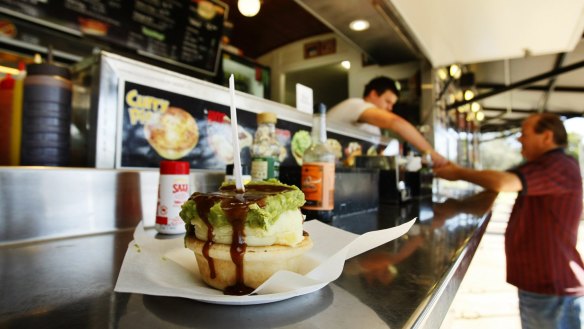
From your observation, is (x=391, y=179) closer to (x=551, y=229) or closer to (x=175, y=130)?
(x=551, y=229)

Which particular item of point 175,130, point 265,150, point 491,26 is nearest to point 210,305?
point 265,150

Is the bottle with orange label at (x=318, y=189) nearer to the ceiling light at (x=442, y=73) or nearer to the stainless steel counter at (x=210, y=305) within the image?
the stainless steel counter at (x=210, y=305)

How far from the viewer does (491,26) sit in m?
3.22

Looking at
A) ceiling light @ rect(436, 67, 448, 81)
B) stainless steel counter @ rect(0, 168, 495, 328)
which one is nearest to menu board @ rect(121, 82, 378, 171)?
stainless steel counter @ rect(0, 168, 495, 328)

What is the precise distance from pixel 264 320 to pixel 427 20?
3.36 metres

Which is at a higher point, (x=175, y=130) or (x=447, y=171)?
(x=175, y=130)

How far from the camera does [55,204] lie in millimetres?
1077

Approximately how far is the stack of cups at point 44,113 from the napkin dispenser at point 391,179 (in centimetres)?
169

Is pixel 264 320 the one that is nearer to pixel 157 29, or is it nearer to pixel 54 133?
pixel 54 133

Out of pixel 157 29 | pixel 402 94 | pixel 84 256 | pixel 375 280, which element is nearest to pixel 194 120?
pixel 84 256

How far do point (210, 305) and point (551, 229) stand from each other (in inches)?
101

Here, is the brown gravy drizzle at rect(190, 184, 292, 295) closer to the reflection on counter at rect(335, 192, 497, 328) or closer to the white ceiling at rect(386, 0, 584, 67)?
the reflection on counter at rect(335, 192, 497, 328)

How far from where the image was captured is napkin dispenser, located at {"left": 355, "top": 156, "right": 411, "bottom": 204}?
82.4 inches

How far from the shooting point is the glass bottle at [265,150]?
4.42 ft
